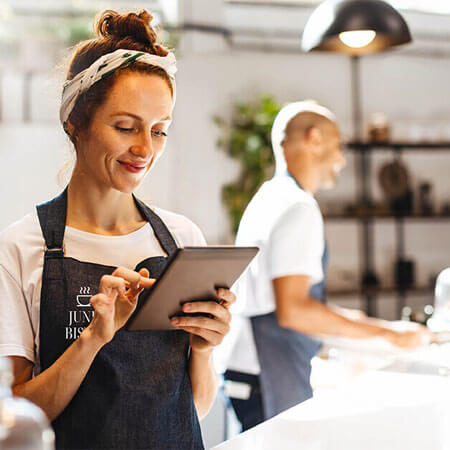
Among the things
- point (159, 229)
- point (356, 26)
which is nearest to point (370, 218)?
point (356, 26)

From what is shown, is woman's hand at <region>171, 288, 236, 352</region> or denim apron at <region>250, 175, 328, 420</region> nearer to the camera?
woman's hand at <region>171, 288, 236, 352</region>

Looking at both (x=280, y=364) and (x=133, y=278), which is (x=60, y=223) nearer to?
(x=133, y=278)

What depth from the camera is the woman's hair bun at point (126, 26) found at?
1.38 m

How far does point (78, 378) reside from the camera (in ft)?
3.81

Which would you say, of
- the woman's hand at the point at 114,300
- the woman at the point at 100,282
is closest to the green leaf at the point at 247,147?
the woman at the point at 100,282

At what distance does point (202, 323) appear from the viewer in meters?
1.21

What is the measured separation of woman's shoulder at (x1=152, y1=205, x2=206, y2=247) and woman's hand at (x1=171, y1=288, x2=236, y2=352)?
0.91 feet

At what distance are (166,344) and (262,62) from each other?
480 centimetres

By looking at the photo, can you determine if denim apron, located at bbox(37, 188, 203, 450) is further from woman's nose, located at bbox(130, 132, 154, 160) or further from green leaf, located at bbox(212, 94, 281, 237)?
green leaf, located at bbox(212, 94, 281, 237)

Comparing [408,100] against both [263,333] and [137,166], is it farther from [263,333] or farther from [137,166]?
[137,166]

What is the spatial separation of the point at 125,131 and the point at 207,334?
1.52 ft

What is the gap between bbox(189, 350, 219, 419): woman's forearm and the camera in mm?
1332

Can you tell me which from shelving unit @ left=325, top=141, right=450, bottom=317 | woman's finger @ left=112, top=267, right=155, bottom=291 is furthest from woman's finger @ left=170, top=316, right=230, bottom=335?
shelving unit @ left=325, top=141, right=450, bottom=317

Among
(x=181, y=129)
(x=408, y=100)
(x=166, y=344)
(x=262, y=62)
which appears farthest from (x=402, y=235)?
(x=166, y=344)
